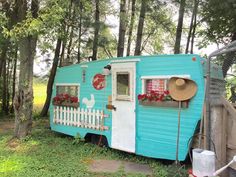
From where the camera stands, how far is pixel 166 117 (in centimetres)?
585

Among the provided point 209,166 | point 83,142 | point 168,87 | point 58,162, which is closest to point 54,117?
point 83,142

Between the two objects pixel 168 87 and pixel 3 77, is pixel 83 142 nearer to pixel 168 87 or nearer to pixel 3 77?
pixel 168 87

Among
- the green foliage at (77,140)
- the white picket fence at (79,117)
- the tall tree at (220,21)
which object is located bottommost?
the green foliage at (77,140)

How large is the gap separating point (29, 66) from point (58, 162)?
9.82ft

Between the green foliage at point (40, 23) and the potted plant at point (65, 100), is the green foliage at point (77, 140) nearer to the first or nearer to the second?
the potted plant at point (65, 100)

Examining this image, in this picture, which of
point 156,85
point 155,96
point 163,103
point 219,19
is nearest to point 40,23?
point 156,85

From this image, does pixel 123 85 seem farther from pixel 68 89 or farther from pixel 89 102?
pixel 68 89

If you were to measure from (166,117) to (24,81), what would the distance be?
157 inches

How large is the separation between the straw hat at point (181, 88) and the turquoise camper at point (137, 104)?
152 mm

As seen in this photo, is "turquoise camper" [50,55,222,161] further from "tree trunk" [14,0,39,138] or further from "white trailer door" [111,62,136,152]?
"tree trunk" [14,0,39,138]

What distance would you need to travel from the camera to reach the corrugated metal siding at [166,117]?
5465 mm

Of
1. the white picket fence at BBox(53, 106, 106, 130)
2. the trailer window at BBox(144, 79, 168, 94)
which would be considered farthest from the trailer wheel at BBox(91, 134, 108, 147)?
the trailer window at BBox(144, 79, 168, 94)

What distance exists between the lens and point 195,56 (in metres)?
5.53

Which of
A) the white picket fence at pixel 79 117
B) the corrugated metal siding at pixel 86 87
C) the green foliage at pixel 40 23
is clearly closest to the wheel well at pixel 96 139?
the corrugated metal siding at pixel 86 87
